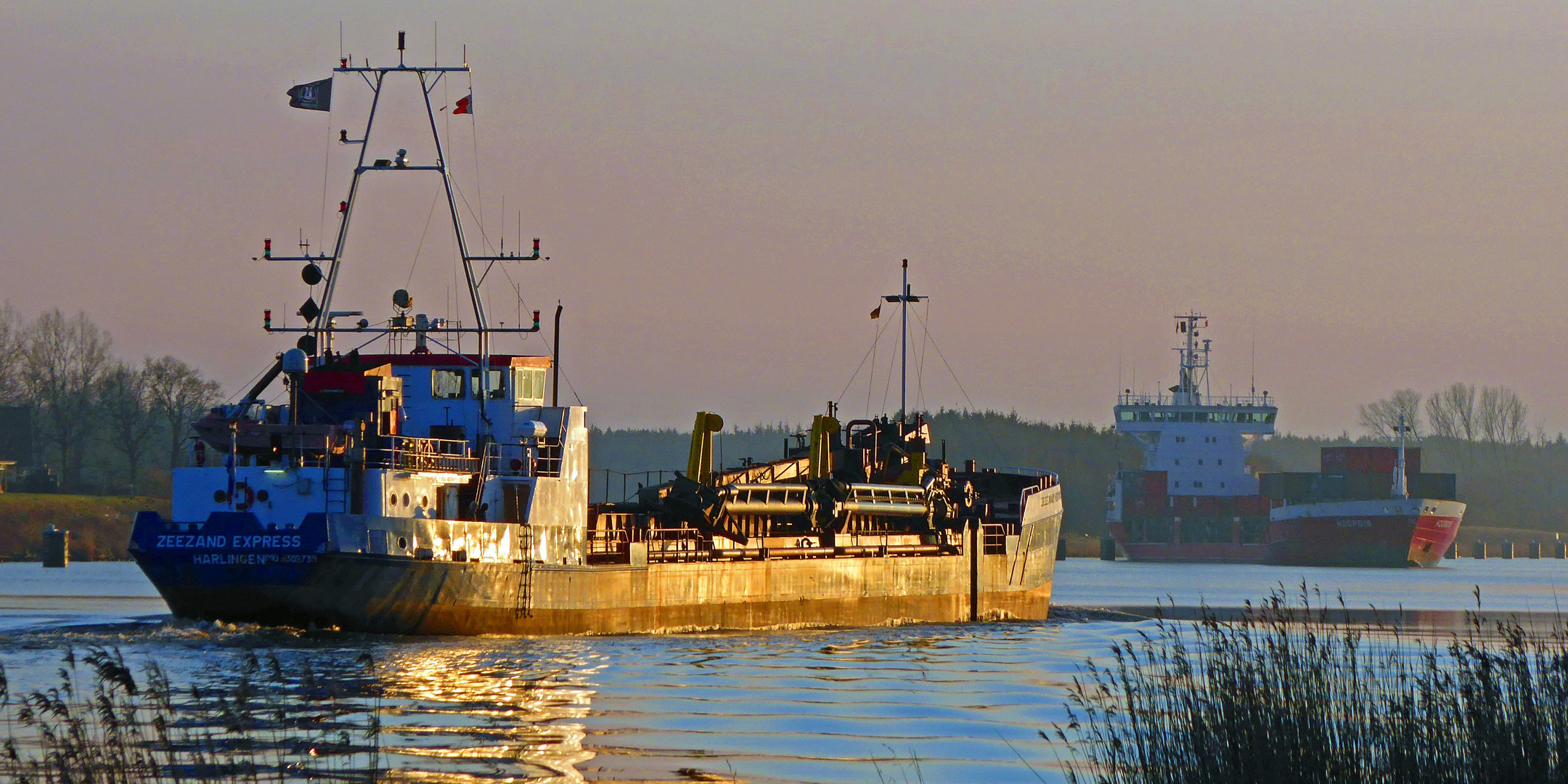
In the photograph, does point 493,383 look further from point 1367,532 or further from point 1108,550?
point 1108,550

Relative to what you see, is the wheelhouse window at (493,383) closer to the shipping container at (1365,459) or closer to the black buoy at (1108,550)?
the shipping container at (1365,459)

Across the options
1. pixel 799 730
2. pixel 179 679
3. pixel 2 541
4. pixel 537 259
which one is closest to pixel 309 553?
pixel 179 679

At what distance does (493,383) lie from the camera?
33.8 metres

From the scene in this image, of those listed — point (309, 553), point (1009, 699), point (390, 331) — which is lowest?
point (1009, 699)

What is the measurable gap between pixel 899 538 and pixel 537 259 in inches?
530

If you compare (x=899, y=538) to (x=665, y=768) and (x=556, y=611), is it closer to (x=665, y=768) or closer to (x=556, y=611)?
(x=556, y=611)

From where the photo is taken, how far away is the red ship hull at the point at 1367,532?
10631cm

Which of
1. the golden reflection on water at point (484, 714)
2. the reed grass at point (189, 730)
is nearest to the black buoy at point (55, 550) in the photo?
the golden reflection on water at point (484, 714)

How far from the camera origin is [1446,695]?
14672 millimetres

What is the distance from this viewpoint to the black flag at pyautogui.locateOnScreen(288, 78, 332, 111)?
3272 centimetres

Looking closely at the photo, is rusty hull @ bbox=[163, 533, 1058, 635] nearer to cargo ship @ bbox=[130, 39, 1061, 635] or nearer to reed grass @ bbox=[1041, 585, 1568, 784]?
cargo ship @ bbox=[130, 39, 1061, 635]

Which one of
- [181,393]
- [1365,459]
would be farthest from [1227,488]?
[181,393]

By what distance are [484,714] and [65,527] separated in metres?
66.1

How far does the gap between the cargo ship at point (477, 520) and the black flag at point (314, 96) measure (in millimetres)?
32
